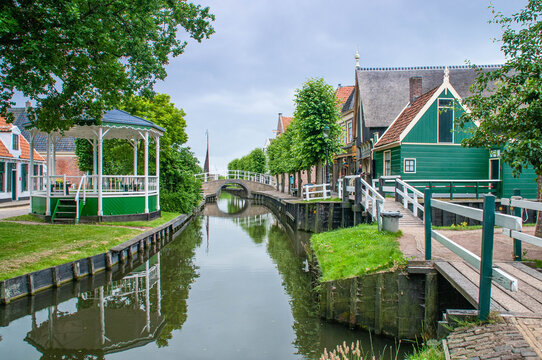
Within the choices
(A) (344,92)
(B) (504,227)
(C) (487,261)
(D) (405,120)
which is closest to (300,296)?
(B) (504,227)

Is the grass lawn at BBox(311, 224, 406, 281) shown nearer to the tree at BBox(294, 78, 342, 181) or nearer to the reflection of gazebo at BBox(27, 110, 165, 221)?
the reflection of gazebo at BBox(27, 110, 165, 221)

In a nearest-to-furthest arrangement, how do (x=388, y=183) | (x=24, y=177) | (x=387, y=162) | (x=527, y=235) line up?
(x=527, y=235) → (x=388, y=183) → (x=387, y=162) → (x=24, y=177)

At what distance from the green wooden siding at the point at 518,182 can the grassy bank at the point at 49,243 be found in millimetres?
15403

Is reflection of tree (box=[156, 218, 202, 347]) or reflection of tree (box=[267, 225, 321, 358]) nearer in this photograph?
reflection of tree (box=[267, 225, 321, 358])

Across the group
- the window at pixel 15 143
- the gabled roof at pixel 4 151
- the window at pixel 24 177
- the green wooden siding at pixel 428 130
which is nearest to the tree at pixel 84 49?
the green wooden siding at pixel 428 130

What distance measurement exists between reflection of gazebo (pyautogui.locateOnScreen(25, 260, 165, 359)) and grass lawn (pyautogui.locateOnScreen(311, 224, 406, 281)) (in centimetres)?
378

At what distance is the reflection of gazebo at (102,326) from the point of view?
21.9 feet

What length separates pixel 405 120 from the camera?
765 inches

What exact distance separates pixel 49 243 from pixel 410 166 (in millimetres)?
14970

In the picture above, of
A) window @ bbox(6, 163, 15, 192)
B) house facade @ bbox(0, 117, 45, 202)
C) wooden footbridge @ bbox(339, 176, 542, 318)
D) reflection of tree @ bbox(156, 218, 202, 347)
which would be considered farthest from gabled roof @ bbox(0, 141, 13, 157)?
wooden footbridge @ bbox(339, 176, 542, 318)

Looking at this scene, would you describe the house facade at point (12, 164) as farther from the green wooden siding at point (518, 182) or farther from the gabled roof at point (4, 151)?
the green wooden siding at point (518, 182)

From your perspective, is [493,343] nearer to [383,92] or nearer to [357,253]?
[357,253]

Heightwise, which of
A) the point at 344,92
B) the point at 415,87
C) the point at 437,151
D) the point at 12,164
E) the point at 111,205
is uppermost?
the point at 344,92

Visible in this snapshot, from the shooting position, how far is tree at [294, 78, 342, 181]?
2258 cm
